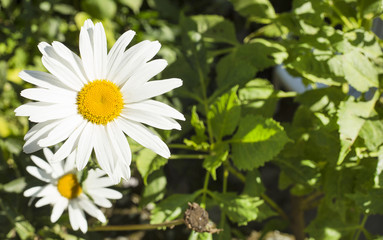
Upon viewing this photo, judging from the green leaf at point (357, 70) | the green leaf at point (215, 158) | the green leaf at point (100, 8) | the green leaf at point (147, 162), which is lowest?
the green leaf at point (215, 158)

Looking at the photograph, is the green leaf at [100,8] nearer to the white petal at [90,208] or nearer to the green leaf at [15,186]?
the green leaf at [15,186]

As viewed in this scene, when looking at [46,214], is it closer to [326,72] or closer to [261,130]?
[261,130]

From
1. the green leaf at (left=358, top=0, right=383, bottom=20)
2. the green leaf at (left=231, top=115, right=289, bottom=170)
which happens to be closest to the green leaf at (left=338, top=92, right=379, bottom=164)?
the green leaf at (left=231, top=115, right=289, bottom=170)

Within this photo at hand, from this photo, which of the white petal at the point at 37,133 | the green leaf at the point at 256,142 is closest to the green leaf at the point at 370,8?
the green leaf at the point at 256,142

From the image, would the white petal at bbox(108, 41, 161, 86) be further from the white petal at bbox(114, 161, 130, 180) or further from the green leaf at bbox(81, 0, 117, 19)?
the green leaf at bbox(81, 0, 117, 19)

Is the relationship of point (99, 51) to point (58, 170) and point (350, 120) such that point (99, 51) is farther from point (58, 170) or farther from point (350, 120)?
point (350, 120)

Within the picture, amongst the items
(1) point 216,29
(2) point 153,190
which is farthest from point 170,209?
(1) point 216,29
